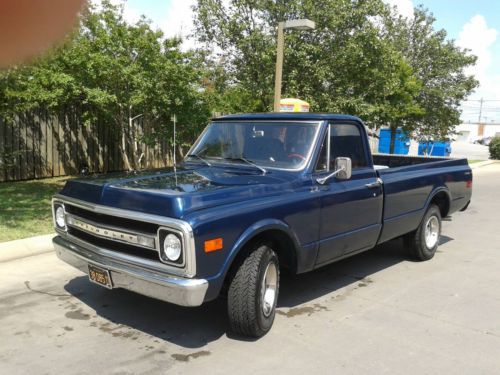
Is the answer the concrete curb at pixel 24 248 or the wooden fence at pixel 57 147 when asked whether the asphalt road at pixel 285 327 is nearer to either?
the concrete curb at pixel 24 248

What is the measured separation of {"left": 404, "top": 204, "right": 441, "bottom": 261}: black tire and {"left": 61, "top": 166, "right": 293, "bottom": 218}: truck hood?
2.59 metres

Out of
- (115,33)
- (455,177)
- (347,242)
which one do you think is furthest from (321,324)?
(115,33)

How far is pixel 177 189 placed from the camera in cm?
374

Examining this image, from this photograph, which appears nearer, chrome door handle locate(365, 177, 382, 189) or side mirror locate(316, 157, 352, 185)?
side mirror locate(316, 157, 352, 185)

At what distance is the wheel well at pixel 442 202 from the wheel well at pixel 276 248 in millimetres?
3020

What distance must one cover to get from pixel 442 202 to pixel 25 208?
6825mm

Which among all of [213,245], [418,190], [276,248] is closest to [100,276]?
[213,245]

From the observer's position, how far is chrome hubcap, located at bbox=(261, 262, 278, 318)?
158 inches

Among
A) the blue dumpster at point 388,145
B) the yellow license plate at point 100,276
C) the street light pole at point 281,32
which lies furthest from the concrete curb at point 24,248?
the blue dumpster at point 388,145

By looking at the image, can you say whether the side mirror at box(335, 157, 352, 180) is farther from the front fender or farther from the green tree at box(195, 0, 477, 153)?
the green tree at box(195, 0, 477, 153)

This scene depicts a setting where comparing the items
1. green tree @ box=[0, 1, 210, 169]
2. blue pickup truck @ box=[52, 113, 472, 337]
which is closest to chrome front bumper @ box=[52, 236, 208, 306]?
blue pickup truck @ box=[52, 113, 472, 337]

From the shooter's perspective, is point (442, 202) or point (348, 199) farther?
point (442, 202)

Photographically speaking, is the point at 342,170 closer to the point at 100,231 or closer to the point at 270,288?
the point at 270,288

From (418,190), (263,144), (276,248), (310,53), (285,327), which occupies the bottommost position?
(285,327)
